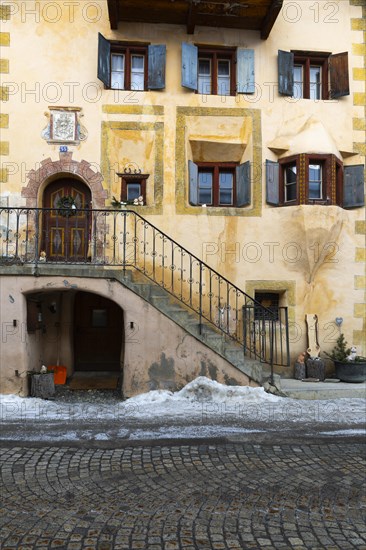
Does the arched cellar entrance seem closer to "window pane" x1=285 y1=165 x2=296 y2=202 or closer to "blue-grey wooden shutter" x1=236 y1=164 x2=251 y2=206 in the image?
"blue-grey wooden shutter" x1=236 y1=164 x2=251 y2=206

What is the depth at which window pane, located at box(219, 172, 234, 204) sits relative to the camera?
9578 mm

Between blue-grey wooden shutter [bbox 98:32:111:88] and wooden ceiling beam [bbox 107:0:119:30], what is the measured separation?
40 cm

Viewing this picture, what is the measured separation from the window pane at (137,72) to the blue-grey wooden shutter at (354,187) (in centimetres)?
550

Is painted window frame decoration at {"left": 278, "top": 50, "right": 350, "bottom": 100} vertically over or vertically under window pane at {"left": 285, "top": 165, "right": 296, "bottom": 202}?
over

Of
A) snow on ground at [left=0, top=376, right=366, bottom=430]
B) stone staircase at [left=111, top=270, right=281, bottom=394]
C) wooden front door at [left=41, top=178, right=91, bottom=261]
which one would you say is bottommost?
snow on ground at [left=0, top=376, right=366, bottom=430]

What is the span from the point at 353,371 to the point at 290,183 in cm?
453

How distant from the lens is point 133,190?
9.34 metres

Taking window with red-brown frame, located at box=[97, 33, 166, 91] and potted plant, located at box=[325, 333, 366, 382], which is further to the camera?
window with red-brown frame, located at box=[97, 33, 166, 91]

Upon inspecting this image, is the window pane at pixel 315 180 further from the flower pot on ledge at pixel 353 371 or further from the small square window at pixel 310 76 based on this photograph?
the flower pot on ledge at pixel 353 371

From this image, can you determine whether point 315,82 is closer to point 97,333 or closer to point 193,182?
point 193,182

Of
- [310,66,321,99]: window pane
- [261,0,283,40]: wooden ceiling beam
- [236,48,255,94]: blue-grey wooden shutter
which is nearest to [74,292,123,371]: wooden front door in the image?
[236,48,255,94]: blue-grey wooden shutter

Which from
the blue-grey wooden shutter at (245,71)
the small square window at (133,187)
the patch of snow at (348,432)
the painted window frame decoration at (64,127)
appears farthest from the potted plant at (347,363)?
the painted window frame decoration at (64,127)

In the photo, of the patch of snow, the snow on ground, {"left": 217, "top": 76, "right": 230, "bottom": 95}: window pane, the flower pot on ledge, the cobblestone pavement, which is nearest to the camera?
the cobblestone pavement

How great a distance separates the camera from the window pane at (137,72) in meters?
9.45
